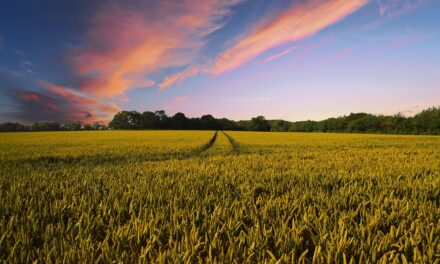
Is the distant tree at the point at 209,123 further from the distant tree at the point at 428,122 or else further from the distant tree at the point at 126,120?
the distant tree at the point at 428,122

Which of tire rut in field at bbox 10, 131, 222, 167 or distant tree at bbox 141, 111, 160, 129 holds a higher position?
distant tree at bbox 141, 111, 160, 129

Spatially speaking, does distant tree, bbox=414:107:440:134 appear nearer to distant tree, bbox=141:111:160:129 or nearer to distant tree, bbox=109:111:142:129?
distant tree, bbox=141:111:160:129

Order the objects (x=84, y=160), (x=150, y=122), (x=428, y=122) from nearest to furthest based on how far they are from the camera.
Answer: (x=84, y=160)
(x=428, y=122)
(x=150, y=122)

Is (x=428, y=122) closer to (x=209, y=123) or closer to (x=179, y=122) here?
(x=209, y=123)

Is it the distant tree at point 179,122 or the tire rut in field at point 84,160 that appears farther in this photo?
the distant tree at point 179,122

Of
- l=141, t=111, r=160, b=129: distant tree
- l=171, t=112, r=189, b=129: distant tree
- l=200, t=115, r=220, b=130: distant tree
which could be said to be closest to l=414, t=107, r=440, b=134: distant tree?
l=200, t=115, r=220, b=130: distant tree

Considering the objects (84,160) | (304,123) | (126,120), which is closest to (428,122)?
(304,123)

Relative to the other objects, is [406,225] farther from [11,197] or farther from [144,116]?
[144,116]

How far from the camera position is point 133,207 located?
3.78m

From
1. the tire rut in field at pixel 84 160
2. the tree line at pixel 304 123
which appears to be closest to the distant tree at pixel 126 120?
the tree line at pixel 304 123

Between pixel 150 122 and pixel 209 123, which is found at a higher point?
pixel 150 122

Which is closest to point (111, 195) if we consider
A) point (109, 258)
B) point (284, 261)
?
point (109, 258)

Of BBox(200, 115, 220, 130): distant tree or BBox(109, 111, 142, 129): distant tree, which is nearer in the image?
BBox(109, 111, 142, 129): distant tree

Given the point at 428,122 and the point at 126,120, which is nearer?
the point at 428,122
